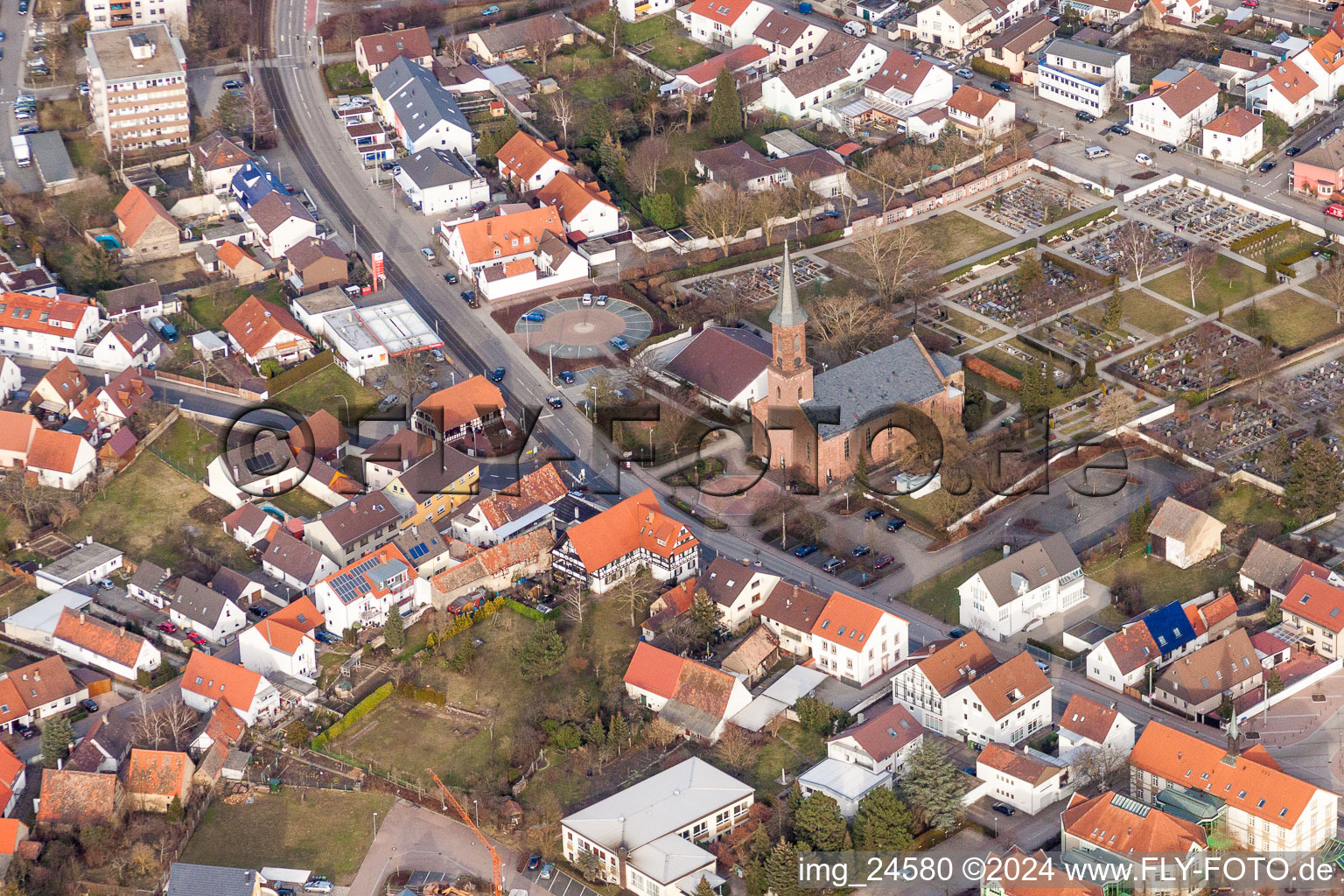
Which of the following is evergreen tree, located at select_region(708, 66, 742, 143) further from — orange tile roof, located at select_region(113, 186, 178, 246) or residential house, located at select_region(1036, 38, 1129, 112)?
orange tile roof, located at select_region(113, 186, 178, 246)

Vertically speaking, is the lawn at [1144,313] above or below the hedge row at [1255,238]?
below

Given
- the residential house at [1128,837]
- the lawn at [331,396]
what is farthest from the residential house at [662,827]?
the lawn at [331,396]

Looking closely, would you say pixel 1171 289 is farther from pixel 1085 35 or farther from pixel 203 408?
pixel 203 408

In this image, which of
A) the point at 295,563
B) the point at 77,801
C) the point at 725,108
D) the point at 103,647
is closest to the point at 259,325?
the point at 295,563

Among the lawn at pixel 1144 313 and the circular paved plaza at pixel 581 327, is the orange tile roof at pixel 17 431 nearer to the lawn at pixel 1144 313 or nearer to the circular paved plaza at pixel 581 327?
the circular paved plaza at pixel 581 327

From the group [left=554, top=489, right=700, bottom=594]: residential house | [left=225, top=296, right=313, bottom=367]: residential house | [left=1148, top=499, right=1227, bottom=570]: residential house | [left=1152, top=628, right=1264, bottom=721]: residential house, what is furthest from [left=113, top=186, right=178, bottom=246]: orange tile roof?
[left=1152, top=628, right=1264, bottom=721]: residential house

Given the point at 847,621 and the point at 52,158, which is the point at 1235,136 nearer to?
the point at 847,621
